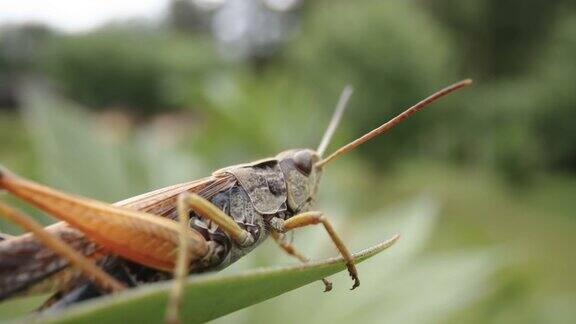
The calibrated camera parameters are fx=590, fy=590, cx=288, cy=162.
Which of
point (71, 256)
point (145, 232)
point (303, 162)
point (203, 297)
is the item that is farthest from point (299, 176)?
point (203, 297)

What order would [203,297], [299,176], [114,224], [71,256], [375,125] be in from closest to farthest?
[203,297] → [71,256] → [114,224] → [299,176] → [375,125]

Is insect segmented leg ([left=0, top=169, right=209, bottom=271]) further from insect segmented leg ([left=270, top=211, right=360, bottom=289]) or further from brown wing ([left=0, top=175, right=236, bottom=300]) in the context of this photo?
insect segmented leg ([left=270, top=211, right=360, bottom=289])

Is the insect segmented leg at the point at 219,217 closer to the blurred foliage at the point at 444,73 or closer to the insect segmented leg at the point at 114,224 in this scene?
the insect segmented leg at the point at 114,224

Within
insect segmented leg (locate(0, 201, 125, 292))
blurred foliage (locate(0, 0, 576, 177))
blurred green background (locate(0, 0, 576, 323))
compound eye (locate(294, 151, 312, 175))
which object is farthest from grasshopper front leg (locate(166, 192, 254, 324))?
blurred foliage (locate(0, 0, 576, 177))

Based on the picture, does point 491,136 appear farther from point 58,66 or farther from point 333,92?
point 58,66

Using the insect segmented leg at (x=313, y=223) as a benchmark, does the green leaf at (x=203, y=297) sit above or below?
above

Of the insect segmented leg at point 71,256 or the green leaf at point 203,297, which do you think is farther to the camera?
the insect segmented leg at point 71,256

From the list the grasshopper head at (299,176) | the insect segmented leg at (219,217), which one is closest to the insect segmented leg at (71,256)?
the insect segmented leg at (219,217)

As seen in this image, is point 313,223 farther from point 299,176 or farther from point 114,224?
point 114,224
